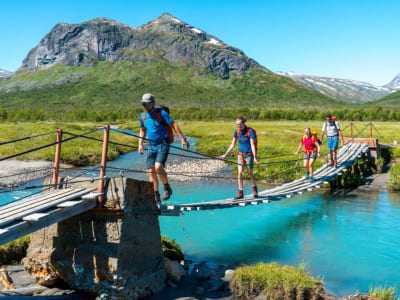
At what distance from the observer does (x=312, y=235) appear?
→ 598 inches

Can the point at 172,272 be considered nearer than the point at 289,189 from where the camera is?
Yes

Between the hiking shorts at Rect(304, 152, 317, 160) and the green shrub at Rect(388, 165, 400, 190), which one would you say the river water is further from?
the hiking shorts at Rect(304, 152, 317, 160)

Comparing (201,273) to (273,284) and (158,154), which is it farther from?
(158,154)

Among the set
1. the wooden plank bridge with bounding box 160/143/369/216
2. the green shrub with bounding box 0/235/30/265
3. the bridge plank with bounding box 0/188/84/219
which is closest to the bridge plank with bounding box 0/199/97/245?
the bridge plank with bounding box 0/188/84/219

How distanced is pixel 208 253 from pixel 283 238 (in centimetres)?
346

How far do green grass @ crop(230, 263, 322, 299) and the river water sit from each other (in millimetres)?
1563

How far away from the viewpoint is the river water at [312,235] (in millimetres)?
11758

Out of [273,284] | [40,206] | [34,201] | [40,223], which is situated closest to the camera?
[40,223]

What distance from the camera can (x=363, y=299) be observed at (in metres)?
8.90

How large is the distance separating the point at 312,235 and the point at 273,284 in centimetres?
678

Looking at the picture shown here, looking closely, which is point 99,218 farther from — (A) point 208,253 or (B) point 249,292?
(A) point 208,253

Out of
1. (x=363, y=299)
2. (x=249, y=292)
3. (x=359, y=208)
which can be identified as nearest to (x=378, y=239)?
(x=359, y=208)

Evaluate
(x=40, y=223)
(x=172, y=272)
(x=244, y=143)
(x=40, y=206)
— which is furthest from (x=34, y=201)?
(x=244, y=143)

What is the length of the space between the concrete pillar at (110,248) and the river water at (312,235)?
391 centimetres
